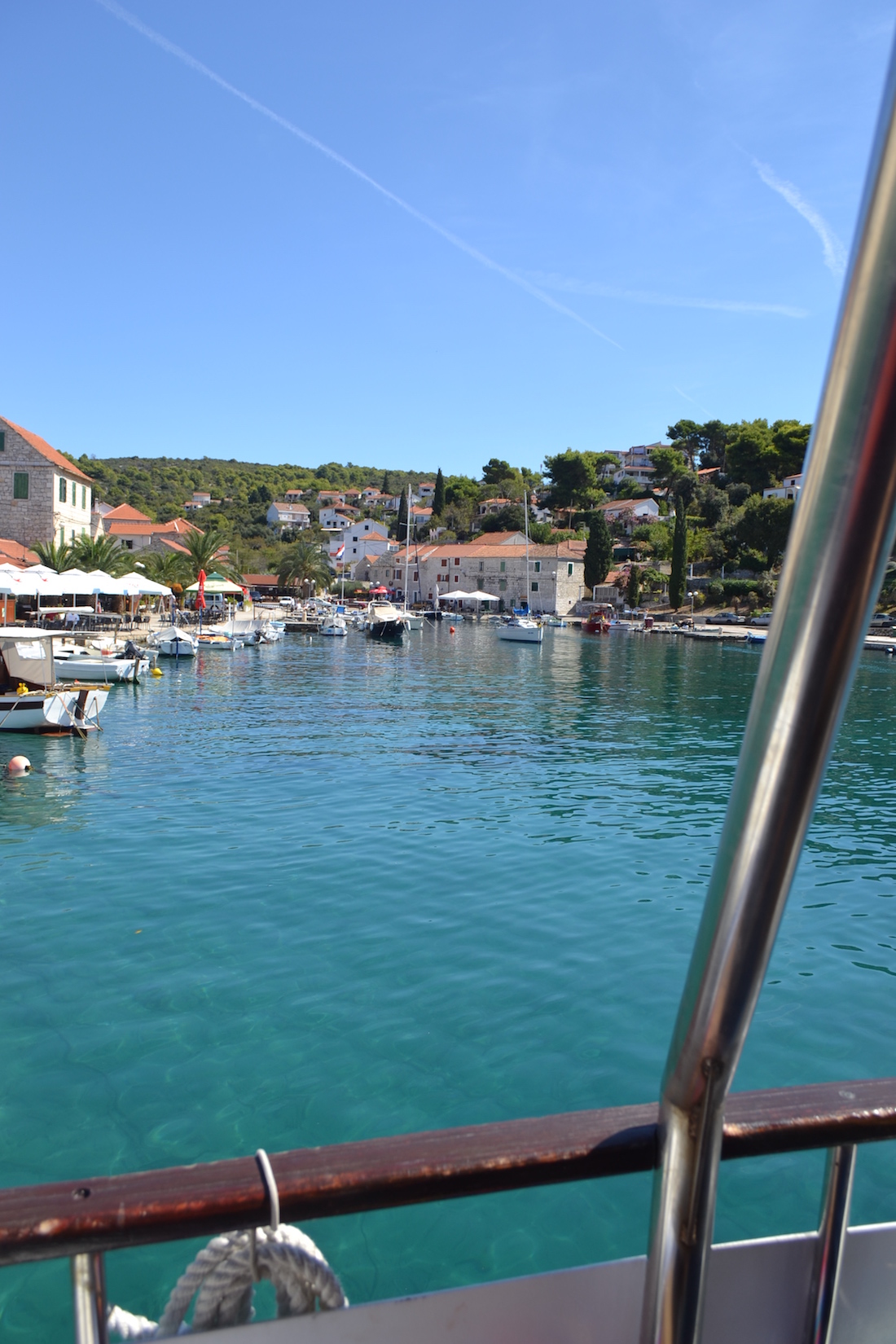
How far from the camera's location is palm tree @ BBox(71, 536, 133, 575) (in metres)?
45.5

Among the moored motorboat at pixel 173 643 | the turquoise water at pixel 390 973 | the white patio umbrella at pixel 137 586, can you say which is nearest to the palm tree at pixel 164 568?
the moored motorboat at pixel 173 643

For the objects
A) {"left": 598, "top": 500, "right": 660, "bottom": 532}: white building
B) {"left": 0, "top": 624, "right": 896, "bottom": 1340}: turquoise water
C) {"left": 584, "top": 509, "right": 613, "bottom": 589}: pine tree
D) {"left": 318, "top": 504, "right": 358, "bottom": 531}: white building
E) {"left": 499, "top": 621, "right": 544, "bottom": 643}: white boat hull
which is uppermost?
{"left": 318, "top": 504, "right": 358, "bottom": 531}: white building

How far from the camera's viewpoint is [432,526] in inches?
4665

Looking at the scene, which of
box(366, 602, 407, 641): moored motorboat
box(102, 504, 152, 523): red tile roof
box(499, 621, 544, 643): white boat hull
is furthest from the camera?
box(102, 504, 152, 523): red tile roof

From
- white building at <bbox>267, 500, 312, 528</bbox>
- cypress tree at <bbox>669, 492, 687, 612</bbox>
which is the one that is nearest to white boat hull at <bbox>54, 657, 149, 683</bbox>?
cypress tree at <bbox>669, 492, 687, 612</bbox>

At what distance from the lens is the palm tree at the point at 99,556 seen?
4550 cm

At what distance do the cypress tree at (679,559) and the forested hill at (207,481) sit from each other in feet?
210

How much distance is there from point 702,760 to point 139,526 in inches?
3038

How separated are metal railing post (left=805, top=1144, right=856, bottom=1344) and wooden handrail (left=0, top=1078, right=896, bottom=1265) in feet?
0.33

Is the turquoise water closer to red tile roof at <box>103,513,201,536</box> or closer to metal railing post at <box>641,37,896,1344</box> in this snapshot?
metal railing post at <box>641,37,896,1344</box>

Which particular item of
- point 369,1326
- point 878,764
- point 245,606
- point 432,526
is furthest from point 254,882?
point 432,526

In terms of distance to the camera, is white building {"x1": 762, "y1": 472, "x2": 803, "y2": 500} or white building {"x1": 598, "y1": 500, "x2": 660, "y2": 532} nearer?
white building {"x1": 762, "y1": 472, "x2": 803, "y2": 500}

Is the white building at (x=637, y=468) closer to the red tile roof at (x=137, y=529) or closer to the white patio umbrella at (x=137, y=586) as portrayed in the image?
the red tile roof at (x=137, y=529)

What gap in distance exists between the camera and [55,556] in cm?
4394
